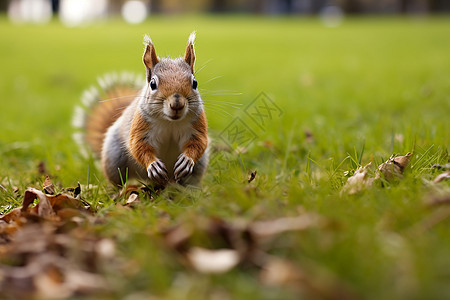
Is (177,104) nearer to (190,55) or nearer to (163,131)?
(163,131)

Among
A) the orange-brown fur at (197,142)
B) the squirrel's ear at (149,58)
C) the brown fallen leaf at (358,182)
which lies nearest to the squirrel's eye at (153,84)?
the squirrel's ear at (149,58)

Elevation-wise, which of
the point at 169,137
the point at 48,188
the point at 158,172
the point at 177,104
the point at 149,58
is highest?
the point at 149,58

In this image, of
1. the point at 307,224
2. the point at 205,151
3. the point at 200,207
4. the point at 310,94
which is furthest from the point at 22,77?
the point at 307,224

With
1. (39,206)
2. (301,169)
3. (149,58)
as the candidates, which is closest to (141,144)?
(149,58)

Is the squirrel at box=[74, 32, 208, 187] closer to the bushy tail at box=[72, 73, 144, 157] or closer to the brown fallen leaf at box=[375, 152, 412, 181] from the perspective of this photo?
the bushy tail at box=[72, 73, 144, 157]

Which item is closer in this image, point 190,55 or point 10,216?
point 10,216

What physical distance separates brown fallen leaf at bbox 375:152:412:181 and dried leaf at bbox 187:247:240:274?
874 mm

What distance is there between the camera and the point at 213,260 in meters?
1.33

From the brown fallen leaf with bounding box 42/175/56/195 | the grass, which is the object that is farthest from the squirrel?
the brown fallen leaf with bounding box 42/175/56/195

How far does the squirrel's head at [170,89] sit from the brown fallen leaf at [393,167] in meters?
0.81

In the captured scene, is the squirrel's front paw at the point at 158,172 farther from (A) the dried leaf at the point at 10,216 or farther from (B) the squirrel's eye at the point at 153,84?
(A) the dried leaf at the point at 10,216

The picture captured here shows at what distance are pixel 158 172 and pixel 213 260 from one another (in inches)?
37.1

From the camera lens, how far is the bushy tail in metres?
3.06

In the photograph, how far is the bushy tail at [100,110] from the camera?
306 centimetres
